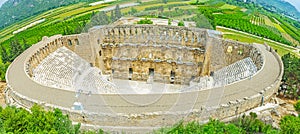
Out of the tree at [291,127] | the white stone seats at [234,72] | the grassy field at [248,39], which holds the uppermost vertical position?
the tree at [291,127]

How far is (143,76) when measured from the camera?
3612cm

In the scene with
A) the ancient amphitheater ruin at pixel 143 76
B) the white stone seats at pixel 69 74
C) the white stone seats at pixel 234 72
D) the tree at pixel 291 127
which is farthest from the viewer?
the white stone seats at pixel 234 72

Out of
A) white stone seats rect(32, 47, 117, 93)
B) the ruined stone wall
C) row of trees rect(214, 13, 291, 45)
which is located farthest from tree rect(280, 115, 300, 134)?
row of trees rect(214, 13, 291, 45)

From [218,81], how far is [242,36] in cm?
2594

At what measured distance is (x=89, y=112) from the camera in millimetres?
17656

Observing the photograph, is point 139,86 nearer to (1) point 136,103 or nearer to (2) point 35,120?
(1) point 136,103

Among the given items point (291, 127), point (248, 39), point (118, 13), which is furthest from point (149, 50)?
point (291, 127)

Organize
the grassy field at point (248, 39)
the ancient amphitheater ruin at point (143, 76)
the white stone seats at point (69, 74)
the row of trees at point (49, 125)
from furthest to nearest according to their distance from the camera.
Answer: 1. the grassy field at point (248, 39)
2. the white stone seats at point (69, 74)
3. the ancient amphitheater ruin at point (143, 76)
4. the row of trees at point (49, 125)

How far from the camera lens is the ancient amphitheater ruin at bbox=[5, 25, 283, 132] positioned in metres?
18.0

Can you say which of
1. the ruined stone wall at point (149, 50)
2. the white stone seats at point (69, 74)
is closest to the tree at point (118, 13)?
the ruined stone wall at point (149, 50)

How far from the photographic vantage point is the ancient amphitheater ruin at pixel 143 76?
18.0 metres

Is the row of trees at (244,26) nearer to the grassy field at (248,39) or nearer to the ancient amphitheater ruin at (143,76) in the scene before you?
the grassy field at (248,39)

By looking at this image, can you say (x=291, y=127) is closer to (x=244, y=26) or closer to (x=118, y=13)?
(x=118, y=13)

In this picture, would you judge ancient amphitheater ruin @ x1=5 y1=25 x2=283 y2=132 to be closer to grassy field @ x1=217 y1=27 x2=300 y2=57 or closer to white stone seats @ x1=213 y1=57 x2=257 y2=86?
white stone seats @ x1=213 y1=57 x2=257 y2=86
